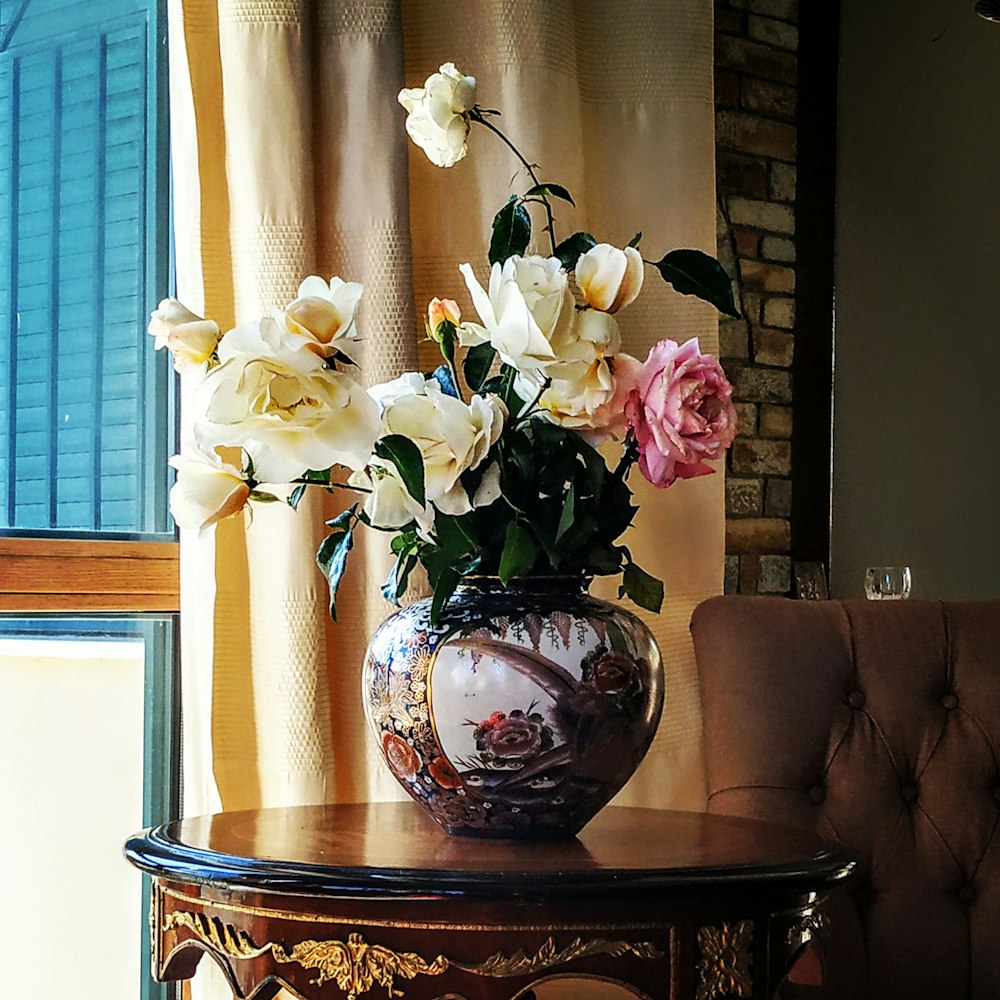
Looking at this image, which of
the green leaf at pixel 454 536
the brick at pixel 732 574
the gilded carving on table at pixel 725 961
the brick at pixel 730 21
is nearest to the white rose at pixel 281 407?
the green leaf at pixel 454 536

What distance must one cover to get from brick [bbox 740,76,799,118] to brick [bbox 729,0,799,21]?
13cm

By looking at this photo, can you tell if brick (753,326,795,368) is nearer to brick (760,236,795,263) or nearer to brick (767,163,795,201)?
brick (760,236,795,263)

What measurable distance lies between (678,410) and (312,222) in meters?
0.72

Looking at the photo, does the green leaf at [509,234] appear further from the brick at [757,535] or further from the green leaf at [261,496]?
the brick at [757,535]

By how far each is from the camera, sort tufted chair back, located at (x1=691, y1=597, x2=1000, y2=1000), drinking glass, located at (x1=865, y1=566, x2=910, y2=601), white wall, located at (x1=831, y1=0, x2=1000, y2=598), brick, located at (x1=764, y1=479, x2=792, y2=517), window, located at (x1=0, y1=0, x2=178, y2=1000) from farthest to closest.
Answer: white wall, located at (x1=831, y1=0, x2=1000, y2=598)
brick, located at (x1=764, y1=479, x2=792, y2=517)
drinking glass, located at (x1=865, y1=566, x2=910, y2=601)
window, located at (x1=0, y1=0, x2=178, y2=1000)
tufted chair back, located at (x1=691, y1=597, x2=1000, y2=1000)

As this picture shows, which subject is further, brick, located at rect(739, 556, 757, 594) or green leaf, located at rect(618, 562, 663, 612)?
brick, located at rect(739, 556, 757, 594)

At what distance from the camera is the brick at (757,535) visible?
2484 mm

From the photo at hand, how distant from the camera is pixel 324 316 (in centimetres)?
115

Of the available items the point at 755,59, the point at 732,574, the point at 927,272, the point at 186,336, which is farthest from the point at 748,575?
the point at 186,336

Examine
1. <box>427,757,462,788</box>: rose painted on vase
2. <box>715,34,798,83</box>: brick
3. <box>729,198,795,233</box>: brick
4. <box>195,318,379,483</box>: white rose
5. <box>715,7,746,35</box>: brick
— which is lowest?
<box>427,757,462,788</box>: rose painted on vase

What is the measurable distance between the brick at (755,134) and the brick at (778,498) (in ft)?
1.95

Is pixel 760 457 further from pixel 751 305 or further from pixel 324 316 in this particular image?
pixel 324 316

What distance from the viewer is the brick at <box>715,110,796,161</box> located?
2494 mm

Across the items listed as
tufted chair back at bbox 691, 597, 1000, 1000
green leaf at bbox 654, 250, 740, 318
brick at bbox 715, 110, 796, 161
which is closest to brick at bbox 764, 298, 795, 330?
brick at bbox 715, 110, 796, 161
